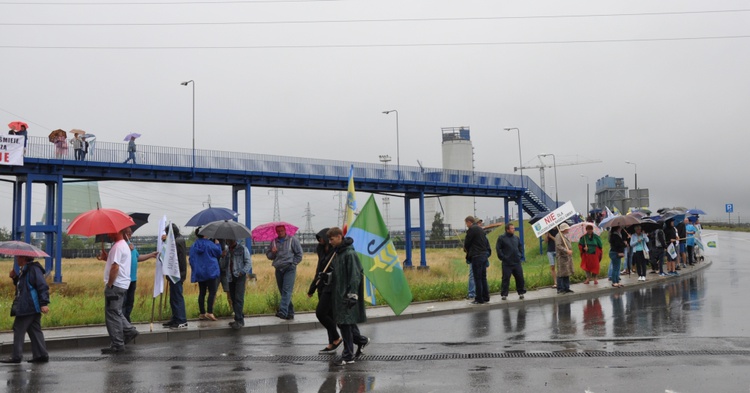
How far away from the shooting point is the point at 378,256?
40.0ft

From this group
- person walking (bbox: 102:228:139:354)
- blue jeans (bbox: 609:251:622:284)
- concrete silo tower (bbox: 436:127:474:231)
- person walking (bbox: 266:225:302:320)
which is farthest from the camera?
concrete silo tower (bbox: 436:127:474:231)

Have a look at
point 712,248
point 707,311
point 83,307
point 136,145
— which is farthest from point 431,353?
point 136,145

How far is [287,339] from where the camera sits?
514 inches

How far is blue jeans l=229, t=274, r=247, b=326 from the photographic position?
557 inches

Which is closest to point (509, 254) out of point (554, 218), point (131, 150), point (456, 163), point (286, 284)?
point (554, 218)

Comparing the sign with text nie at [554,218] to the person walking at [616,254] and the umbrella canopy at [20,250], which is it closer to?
the person walking at [616,254]

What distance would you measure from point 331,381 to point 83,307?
10.8 m

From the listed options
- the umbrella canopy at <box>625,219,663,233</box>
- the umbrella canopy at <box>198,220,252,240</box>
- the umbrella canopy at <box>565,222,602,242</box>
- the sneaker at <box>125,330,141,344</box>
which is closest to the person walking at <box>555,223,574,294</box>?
the umbrella canopy at <box>565,222,602,242</box>

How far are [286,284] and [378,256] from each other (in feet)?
11.0

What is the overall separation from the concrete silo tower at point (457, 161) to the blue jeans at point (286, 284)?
154356 mm

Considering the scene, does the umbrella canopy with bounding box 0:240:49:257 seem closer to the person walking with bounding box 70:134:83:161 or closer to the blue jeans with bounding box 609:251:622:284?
the blue jeans with bounding box 609:251:622:284

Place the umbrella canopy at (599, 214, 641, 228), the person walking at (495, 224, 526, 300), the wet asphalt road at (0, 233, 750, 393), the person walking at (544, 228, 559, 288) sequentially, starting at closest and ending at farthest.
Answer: the wet asphalt road at (0, 233, 750, 393) → the person walking at (495, 224, 526, 300) → the person walking at (544, 228, 559, 288) → the umbrella canopy at (599, 214, 641, 228)

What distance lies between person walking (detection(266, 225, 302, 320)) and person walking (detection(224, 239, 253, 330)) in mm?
510

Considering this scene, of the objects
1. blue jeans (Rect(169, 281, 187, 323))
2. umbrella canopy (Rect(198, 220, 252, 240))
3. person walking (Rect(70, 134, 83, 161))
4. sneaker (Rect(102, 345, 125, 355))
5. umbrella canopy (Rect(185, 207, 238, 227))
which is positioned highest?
person walking (Rect(70, 134, 83, 161))
